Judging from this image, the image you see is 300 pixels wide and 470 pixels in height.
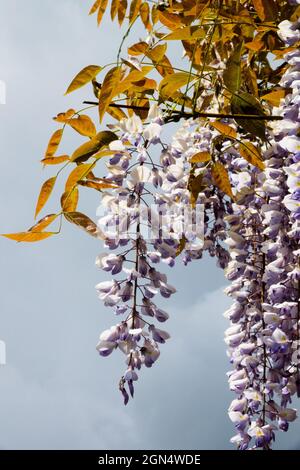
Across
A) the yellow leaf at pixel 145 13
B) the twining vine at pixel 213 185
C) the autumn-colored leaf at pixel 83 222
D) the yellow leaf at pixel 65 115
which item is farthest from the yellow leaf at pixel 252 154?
the yellow leaf at pixel 145 13

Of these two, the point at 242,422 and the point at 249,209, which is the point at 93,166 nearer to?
the point at 249,209

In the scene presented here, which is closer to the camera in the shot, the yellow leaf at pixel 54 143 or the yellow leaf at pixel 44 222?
the yellow leaf at pixel 44 222

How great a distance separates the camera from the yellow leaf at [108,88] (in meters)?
1.70

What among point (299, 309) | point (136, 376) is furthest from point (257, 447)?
point (136, 376)

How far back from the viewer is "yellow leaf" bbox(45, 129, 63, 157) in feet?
6.59

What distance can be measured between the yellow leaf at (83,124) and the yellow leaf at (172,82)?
0.71 feet

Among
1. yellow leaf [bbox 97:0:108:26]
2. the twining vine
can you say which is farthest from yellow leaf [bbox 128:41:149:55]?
yellow leaf [bbox 97:0:108:26]

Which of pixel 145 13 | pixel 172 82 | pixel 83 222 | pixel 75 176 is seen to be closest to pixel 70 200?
pixel 75 176

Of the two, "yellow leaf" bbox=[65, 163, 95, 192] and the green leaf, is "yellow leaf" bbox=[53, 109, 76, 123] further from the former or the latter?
the green leaf

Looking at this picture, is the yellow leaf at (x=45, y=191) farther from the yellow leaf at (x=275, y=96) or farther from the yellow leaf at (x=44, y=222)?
the yellow leaf at (x=275, y=96)

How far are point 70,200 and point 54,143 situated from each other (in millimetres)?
272

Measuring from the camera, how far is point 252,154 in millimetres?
2197

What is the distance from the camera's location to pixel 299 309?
2162 mm
